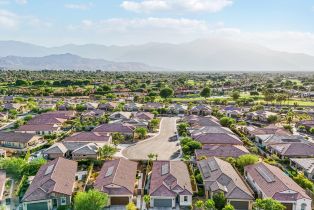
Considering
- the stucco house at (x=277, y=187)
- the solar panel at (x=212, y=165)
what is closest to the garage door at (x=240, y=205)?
the stucco house at (x=277, y=187)

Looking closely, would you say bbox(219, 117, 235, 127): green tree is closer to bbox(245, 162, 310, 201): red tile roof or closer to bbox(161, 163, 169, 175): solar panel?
bbox(245, 162, 310, 201): red tile roof

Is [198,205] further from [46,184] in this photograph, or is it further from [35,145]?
[35,145]

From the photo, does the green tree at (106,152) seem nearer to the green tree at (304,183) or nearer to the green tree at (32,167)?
the green tree at (32,167)

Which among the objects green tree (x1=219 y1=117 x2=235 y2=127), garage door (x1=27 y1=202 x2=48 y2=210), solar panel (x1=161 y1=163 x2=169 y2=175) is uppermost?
green tree (x1=219 y1=117 x2=235 y2=127)

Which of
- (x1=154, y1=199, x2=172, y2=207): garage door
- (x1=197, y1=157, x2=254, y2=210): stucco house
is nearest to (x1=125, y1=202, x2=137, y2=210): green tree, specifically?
(x1=154, y1=199, x2=172, y2=207): garage door

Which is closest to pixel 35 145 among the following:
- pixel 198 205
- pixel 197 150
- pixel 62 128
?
pixel 62 128
